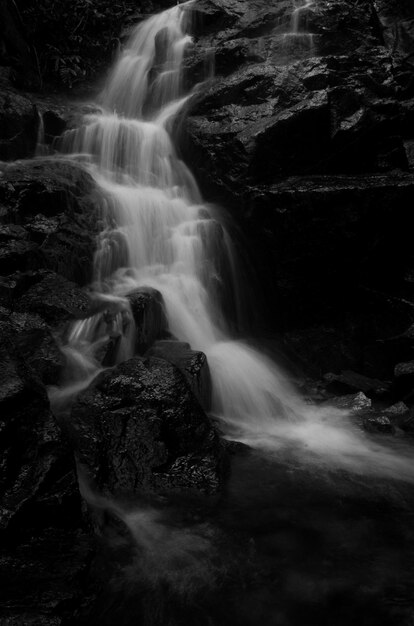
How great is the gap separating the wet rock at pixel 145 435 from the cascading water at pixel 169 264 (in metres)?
0.77

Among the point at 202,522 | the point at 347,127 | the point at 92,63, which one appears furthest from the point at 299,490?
the point at 92,63

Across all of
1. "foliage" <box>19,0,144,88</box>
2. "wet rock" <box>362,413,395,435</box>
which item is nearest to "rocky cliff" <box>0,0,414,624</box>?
"foliage" <box>19,0,144,88</box>

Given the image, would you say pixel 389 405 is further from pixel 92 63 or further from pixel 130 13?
pixel 130 13

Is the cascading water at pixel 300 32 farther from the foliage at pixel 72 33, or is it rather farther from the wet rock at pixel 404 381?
the wet rock at pixel 404 381

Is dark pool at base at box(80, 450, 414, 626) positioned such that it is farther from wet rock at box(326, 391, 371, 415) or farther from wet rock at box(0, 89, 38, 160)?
wet rock at box(0, 89, 38, 160)

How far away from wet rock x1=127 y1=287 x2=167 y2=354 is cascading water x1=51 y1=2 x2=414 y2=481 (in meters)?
0.17

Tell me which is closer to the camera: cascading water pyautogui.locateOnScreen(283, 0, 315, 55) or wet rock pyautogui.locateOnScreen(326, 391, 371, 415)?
wet rock pyautogui.locateOnScreen(326, 391, 371, 415)

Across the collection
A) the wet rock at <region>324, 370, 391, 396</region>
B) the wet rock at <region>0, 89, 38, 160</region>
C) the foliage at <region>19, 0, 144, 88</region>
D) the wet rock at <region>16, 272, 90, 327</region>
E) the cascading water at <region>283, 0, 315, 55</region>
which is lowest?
the wet rock at <region>324, 370, 391, 396</region>

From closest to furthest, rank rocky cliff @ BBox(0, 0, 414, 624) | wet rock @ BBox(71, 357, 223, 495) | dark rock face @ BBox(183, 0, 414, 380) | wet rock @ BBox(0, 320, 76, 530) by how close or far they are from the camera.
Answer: wet rock @ BBox(0, 320, 76, 530) < wet rock @ BBox(71, 357, 223, 495) < rocky cliff @ BBox(0, 0, 414, 624) < dark rock face @ BBox(183, 0, 414, 380)

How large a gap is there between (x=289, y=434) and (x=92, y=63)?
13709mm

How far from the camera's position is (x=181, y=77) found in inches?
499

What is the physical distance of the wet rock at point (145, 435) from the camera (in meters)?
4.50

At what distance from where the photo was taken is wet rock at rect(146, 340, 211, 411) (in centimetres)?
614

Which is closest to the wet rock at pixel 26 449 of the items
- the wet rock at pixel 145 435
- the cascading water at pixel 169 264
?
the wet rock at pixel 145 435
